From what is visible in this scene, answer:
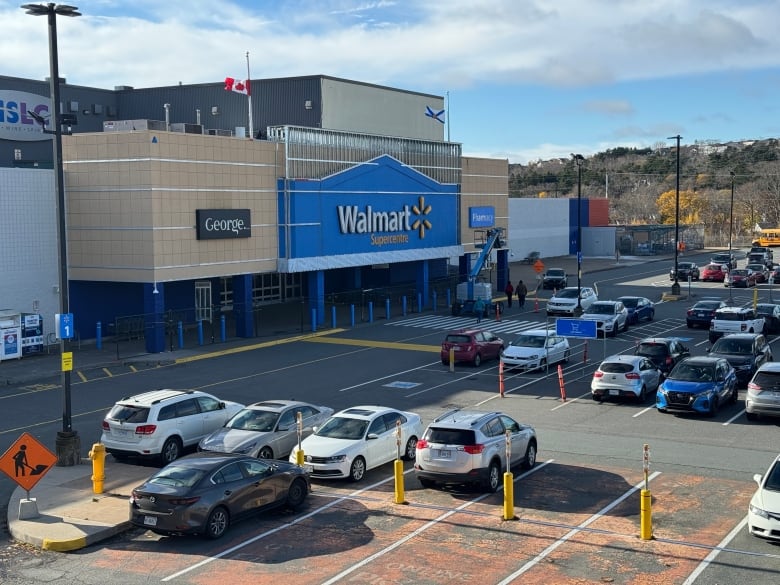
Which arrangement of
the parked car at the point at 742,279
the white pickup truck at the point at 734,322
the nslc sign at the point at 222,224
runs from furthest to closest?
the parked car at the point at 742,279 → the nslc sign at the point at 222,224 → the white pickup truck at the point at 734,322

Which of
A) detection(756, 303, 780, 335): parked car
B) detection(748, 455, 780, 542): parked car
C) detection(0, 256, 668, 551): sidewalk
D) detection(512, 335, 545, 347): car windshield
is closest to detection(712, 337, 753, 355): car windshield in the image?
detection(512, 335, 545, 347): car windshield

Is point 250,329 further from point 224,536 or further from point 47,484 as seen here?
point 224,536

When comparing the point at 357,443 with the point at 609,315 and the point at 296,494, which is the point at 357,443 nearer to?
the point at 296,494

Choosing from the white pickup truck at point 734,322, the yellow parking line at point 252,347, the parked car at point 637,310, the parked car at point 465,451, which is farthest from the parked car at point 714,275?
the parked car at point 465,451

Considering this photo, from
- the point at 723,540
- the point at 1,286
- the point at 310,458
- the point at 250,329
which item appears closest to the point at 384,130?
the point at 250,329

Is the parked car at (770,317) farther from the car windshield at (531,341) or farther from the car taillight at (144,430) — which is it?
the car taillight at (144,430)

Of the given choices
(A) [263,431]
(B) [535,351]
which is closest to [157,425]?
(A) [263,431]

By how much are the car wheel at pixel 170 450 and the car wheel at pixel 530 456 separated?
7795mm

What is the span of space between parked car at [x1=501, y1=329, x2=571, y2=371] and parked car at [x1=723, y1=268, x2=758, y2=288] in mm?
33964

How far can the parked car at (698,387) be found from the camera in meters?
25.4

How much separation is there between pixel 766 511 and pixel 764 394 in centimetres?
1055

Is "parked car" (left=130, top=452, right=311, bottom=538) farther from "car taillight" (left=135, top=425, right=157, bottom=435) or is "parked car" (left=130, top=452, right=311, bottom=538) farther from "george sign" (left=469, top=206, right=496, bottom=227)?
"george sign" (left=469, top=206, right=496, bottom=227)

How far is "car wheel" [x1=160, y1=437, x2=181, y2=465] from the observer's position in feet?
69.1

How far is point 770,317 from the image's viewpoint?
42.4 m
